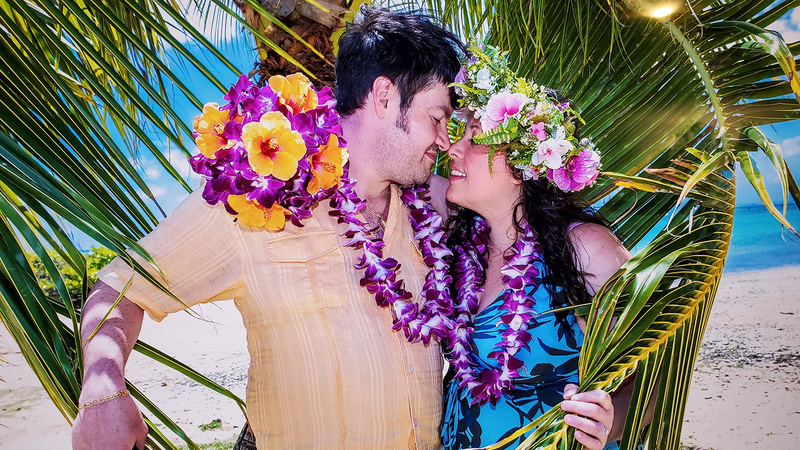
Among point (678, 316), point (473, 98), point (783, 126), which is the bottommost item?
point (678, 316)

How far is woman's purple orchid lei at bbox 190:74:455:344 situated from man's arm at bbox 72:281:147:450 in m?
0.36

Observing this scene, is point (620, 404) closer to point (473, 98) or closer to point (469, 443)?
point (469, 443)

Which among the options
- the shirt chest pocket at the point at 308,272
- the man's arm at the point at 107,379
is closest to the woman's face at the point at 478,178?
the shirt chest pocket at the point at 308,272

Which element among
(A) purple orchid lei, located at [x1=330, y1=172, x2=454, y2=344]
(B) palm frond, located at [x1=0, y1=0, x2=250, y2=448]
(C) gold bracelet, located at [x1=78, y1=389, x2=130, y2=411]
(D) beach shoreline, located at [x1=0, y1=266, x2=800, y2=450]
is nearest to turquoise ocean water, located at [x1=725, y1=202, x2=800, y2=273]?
(D) beach shoreline, located at [x1=0, y1=266, x2=800, y2=450]

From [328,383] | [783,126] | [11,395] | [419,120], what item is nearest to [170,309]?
[328,383]

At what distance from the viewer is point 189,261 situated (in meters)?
1.67

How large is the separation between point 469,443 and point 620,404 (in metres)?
0.51

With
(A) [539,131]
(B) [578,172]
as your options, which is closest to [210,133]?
(A) [539,131]

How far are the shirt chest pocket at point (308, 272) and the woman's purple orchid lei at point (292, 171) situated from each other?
0.24 ft

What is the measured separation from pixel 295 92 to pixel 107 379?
86 centimetres

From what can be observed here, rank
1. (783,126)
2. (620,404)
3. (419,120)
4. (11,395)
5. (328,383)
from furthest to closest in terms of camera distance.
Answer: (783,126), (11,395), (419,120), (328,383), (620,404)

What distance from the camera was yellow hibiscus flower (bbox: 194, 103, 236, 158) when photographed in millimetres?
1594

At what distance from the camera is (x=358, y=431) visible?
1.79m

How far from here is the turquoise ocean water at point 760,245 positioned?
17.9 m
